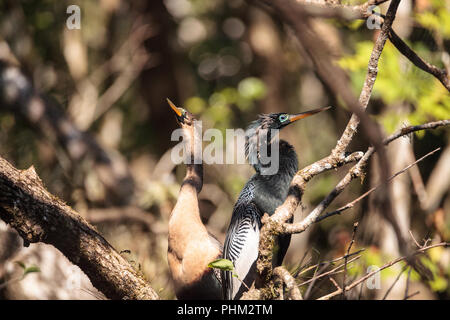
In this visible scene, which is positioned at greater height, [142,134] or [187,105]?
[142,134]

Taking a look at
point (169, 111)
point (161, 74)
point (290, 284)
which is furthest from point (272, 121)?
point (161, 74)

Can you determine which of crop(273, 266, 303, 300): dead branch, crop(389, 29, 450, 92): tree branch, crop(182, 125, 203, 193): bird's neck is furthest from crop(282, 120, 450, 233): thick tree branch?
crop(182, 125, 203, 193): bird's neck

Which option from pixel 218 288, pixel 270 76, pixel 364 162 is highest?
pixel 270 76

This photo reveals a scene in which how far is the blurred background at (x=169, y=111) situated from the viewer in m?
4.68

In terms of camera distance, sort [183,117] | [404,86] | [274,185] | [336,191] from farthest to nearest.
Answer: [404,86]
[183,117]
[274,185]
[336,191]

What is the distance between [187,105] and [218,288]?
173 inches

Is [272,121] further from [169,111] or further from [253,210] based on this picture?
[169,111]

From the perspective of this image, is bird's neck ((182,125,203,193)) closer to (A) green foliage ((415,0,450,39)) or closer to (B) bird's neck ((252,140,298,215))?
(B) bird's neck ((252,140,298,215))

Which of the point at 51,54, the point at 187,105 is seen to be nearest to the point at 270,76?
the point at 187,105

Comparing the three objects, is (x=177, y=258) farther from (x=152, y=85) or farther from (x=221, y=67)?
(x=221, y=67)

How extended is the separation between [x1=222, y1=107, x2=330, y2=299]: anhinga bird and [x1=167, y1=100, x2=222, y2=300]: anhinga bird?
0.11 meters

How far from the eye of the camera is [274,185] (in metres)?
3.06

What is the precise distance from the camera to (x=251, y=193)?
3.11 metres

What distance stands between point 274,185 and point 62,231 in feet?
4.39
